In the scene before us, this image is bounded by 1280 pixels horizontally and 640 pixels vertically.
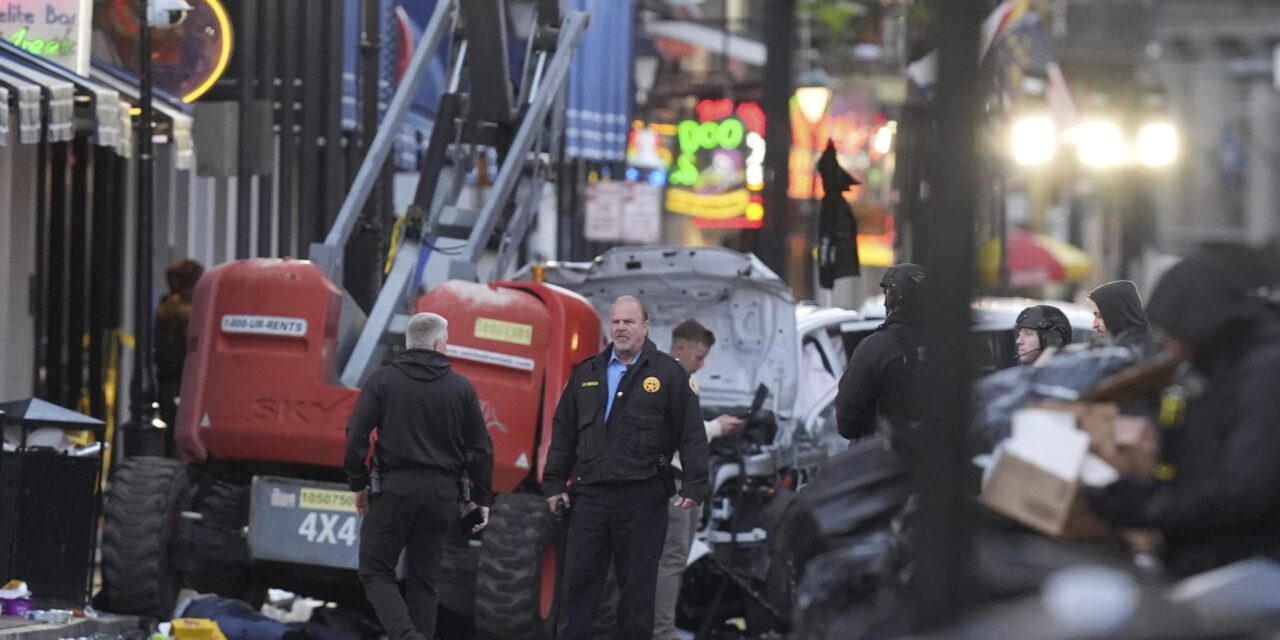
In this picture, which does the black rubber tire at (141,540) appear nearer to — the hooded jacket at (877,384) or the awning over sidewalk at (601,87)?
the hooded jacket at (877,384)

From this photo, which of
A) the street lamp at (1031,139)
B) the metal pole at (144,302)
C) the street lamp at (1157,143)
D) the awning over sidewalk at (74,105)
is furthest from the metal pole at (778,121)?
the street lamp at (1031,139)

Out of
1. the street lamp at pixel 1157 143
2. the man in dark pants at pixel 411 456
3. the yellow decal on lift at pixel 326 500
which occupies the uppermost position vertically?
the street lamp at pixel 1157 143

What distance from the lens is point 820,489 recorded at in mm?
7285

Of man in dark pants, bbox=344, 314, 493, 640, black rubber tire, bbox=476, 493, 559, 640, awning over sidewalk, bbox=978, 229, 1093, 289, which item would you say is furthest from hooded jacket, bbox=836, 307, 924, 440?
awning over sidewalk, bbox=978, 229, 1093, 289

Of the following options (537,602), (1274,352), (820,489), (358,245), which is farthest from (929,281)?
(358,245)

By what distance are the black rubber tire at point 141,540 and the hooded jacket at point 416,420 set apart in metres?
2.00

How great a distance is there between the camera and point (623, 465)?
11.3 metres

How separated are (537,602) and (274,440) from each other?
5.46ft

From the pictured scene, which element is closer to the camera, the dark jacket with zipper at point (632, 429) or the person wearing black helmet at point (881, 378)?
the person wearing black helmet at point (881, 378)

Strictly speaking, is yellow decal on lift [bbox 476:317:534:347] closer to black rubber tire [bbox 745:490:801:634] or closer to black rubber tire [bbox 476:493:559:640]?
black rubber tire [bbox 476:493:559:640]

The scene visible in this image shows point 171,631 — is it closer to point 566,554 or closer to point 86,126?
point 566,554

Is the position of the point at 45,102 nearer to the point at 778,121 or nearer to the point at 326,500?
the point at 326,500

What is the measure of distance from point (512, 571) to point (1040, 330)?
3020 mm

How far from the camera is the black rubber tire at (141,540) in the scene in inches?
510
